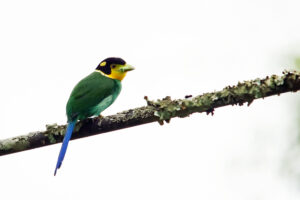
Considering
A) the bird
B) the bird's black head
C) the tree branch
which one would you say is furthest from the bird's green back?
the tree branch

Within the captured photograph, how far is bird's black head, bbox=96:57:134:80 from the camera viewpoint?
5.65 m

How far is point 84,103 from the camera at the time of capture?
15.6 ft

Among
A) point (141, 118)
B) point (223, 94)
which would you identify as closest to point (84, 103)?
point (141, 118)

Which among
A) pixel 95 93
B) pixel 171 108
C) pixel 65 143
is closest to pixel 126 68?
pixel 95 93

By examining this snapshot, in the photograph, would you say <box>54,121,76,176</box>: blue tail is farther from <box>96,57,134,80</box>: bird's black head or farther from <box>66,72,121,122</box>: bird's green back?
<box>96,57,134,80</box>: bird's black head

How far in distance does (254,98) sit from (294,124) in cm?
35

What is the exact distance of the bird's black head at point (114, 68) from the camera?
5654 millimetres

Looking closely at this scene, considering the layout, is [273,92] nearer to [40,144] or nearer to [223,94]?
[223,94]

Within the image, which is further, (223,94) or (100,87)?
(100,87)

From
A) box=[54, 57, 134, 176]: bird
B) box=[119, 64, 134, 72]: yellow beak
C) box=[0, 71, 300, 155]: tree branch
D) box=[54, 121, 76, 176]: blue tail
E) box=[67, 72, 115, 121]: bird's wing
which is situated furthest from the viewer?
box=[119, 64, 134, 72]: yellow beak

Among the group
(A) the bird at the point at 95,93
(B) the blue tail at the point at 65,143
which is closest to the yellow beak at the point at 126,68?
(A) the bird at the point at 95,93

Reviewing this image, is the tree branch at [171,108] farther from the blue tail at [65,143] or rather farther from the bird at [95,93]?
the bird at [95,93]

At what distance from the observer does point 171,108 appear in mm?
3207

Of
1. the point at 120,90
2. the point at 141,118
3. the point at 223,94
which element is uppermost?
the point at 223,94
